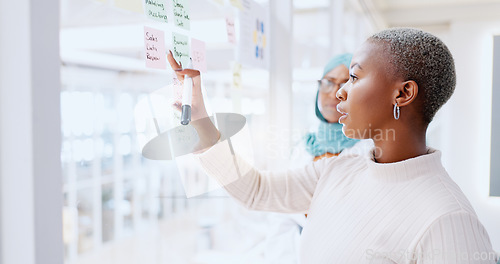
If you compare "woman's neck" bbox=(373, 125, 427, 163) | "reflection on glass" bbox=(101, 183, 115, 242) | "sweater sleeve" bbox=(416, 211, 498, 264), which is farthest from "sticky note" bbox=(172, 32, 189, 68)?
"reflection on glass" bbox=(101, 183, 115, 242)

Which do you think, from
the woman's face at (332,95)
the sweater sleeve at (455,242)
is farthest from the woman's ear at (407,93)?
the woman's face at (332,95)

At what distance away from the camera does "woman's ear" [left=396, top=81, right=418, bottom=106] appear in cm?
76

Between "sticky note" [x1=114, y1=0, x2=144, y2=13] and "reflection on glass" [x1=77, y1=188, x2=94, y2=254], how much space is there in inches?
156

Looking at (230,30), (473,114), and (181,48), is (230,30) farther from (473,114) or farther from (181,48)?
(473,114)

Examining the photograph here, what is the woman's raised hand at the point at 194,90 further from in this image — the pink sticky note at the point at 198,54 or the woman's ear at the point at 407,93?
the woman's ear at the point at 407,93

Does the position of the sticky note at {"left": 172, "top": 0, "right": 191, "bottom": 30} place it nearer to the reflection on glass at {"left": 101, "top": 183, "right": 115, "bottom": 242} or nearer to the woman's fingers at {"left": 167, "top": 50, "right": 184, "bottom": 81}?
the woman's fingers at {"left": 167, "top": 50, "right": 184, "bottom": 81}

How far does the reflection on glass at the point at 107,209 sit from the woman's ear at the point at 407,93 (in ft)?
13.8

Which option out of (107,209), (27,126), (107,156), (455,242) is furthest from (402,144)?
(107,209)

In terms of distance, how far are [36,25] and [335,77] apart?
99 centimetres

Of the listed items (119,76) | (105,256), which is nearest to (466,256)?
(119,76)

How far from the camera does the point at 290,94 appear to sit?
164cm

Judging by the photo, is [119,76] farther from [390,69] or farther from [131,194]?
[390,69]

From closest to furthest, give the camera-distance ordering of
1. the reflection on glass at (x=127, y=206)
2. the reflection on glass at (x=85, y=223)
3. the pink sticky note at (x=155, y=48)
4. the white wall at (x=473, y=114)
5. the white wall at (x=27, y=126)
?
the white wall at (x=27, y=126) < the pink sticky note at (x=155, y=48) < the white wall at (x=473, y=114) < the reflection on glass at (x=85, y=223) < the reflection on glass at (x=127, y=206)

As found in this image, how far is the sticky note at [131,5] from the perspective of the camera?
0.68 meters
